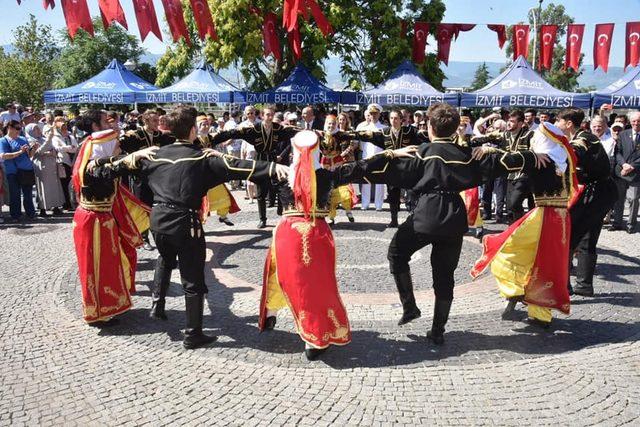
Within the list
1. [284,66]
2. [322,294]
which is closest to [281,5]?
[284,66]

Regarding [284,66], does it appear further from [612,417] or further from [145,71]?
[145,71]

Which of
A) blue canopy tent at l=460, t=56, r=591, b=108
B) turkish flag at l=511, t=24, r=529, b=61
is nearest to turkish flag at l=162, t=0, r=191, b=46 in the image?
blue canopy tent at l=460, t=56, r=591, b=108

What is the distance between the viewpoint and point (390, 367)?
4289mm

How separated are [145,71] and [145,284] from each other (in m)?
46.3

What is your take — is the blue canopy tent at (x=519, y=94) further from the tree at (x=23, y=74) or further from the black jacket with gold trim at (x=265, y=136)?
the tree at (x=23, y=74)

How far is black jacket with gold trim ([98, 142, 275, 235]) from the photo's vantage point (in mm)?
4266

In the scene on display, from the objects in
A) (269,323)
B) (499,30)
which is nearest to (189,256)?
(269,323)

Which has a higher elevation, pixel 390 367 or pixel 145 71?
pixel 145 71

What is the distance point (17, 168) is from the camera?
10398mm

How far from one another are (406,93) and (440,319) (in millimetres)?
12291

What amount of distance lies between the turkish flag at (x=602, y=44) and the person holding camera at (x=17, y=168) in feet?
53.6

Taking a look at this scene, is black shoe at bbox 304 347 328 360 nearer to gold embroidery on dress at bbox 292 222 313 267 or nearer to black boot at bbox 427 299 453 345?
gold embroidery on dress at bbox 292 222 313 267

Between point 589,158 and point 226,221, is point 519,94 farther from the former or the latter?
point 589,158

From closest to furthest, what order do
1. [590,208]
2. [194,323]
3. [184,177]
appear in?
[184,177] → [194,323] → [590,208]
